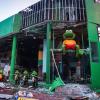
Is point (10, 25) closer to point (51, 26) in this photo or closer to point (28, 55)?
point (51, 26)

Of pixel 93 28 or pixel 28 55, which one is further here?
pixel 28 55

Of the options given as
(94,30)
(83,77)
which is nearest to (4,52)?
(83,77)

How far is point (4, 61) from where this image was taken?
83.8 feet

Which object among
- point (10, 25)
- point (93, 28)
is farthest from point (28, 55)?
point (93, 28)

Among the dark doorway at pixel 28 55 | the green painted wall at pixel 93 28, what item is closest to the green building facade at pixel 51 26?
the green painted wall at pixel 93 28

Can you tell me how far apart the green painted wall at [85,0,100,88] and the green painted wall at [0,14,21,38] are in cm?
761

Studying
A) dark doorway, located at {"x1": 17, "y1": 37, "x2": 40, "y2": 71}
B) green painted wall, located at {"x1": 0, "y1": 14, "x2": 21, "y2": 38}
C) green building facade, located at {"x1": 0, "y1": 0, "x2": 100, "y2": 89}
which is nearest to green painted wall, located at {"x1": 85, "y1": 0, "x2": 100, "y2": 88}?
green building facade, located at {"x1": 0, "y1": 0, "x2": 100, "y2": 89}

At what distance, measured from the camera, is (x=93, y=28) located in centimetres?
1452

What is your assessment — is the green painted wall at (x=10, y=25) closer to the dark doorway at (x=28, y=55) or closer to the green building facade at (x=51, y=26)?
the green building facade at (x=51, y=26)

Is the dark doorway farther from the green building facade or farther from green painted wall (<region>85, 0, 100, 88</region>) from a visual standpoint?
green painted wall (<region>85, 0, 100, 88</region>)

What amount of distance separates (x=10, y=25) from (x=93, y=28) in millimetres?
9492

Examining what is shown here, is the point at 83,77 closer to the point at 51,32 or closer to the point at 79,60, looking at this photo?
the point at 79,60

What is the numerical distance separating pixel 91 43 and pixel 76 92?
415 centimetres

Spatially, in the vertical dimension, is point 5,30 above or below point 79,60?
above
